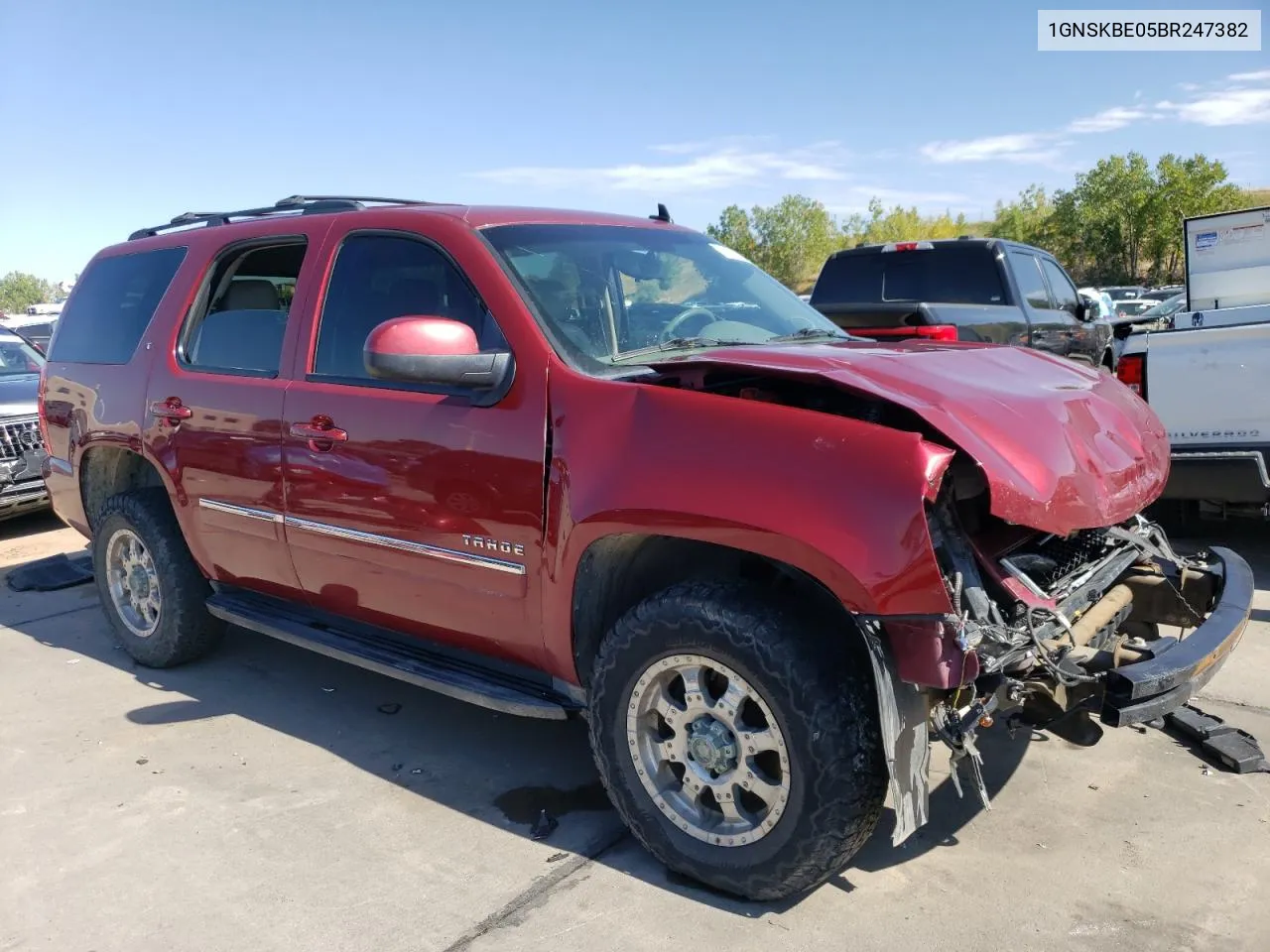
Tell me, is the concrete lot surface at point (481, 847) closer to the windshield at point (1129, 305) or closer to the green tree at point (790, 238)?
the windshield at point (1129, 305)

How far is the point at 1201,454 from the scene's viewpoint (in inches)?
208

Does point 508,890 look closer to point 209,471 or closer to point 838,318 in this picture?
point 209,471

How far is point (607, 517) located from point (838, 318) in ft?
18.0

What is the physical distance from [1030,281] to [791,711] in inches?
286

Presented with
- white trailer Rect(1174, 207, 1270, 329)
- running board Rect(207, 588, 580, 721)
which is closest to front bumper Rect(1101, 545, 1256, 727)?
running board Rect(207, 588, 580, 721)

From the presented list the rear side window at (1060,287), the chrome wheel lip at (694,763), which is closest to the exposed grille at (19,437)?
the chrome wheel lip at (694,763)

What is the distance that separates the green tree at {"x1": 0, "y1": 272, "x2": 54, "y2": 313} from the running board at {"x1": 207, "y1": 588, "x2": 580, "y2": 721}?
87755 millimetres

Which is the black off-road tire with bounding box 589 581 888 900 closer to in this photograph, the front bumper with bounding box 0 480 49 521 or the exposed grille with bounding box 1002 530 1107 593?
the exposed grille with bounding box 1002 530 1107 593

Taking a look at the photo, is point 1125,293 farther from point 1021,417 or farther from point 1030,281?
point 1021,417

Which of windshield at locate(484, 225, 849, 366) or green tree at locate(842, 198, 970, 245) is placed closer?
windshield at locate(484, 225, 849, 366)

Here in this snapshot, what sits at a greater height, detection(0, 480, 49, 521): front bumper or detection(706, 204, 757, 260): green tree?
detection(706, 204, 757, 260): green tree

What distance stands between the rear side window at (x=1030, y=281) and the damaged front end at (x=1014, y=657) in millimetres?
5938

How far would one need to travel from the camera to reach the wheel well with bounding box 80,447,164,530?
4969 mm

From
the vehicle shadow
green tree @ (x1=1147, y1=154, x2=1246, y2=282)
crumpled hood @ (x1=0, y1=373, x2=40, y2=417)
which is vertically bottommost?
the vehicle shadow
